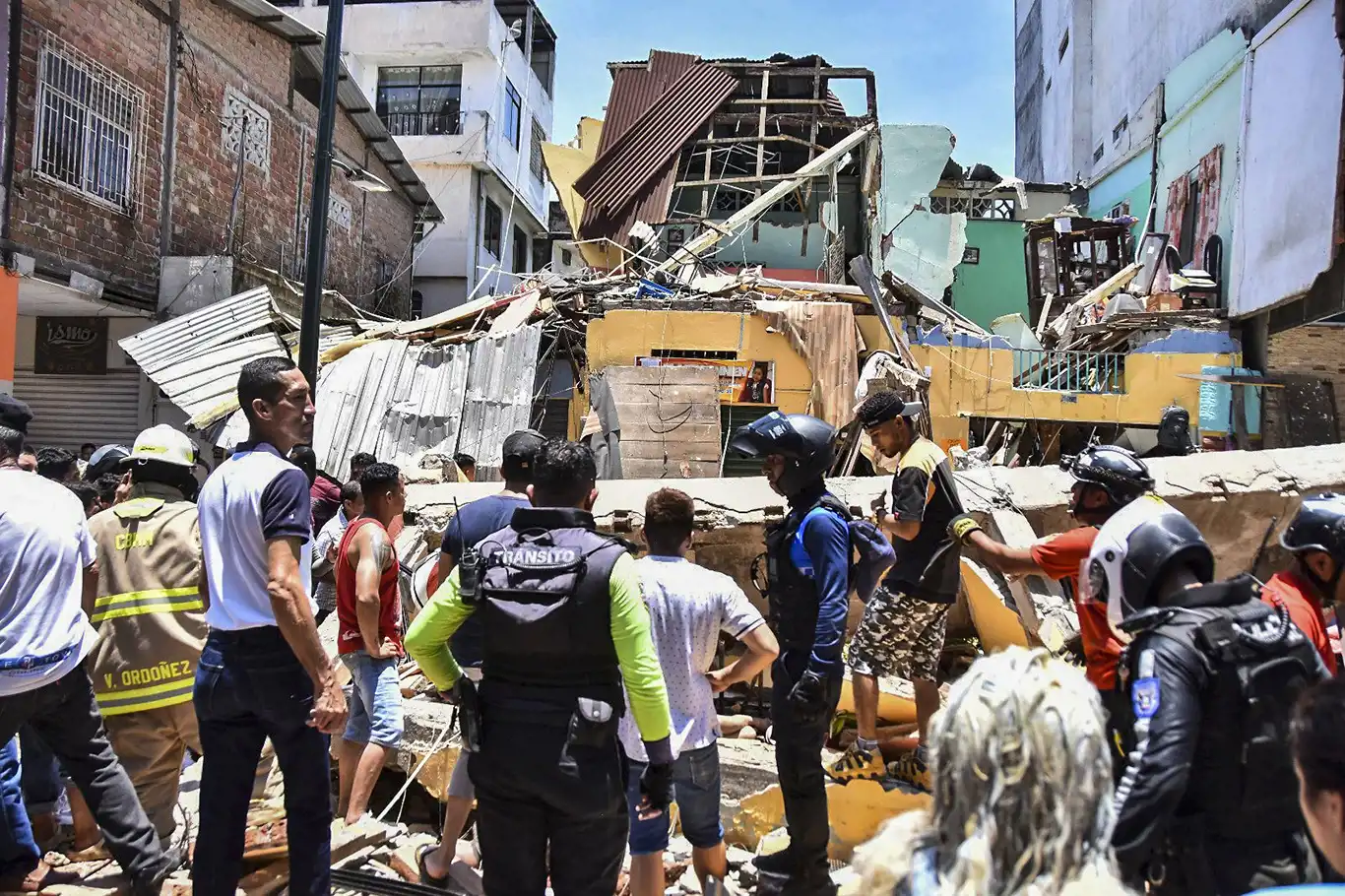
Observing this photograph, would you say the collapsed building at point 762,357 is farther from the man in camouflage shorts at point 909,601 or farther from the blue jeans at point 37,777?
the blue jeans at point 37,777

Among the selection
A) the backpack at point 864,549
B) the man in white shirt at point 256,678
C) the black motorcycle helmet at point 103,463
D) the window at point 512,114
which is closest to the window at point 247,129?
the window at point 512,114

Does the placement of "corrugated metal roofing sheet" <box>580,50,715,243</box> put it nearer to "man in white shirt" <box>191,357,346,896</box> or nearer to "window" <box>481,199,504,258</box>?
"window" <box>481,199,504,258</box>

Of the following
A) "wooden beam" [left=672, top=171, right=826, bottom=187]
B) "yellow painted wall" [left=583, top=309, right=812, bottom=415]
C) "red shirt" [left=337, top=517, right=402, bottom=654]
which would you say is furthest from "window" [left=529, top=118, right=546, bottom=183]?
"red shirt" [left=337, top=517, right=402, bottom=654]

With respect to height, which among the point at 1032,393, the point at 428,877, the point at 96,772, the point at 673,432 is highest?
the point at 1032,393

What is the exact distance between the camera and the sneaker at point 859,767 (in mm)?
4335

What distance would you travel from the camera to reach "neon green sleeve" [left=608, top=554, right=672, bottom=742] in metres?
2.73

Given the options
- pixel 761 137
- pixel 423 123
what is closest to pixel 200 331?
pixel 761 137

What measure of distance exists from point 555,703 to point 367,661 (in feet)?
6.48

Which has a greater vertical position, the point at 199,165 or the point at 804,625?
the point at 199,165

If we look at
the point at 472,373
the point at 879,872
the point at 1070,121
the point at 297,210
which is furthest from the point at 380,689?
the point at 1070,121

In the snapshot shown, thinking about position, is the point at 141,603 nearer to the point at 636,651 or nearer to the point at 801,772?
the point at 636,651

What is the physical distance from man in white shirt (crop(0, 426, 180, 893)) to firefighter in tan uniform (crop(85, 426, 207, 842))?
233 millimetres

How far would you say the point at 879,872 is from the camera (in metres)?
1.51

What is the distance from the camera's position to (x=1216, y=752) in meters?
2.14
